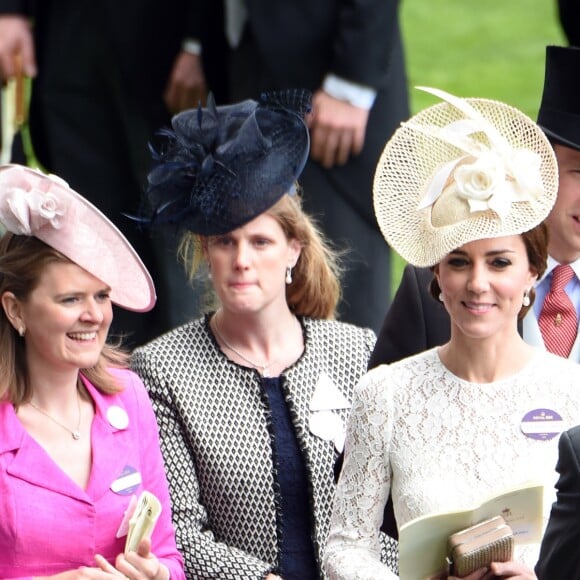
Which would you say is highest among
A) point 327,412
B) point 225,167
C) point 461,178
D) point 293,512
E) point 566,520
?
point 461,178

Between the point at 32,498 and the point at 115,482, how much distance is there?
232mm

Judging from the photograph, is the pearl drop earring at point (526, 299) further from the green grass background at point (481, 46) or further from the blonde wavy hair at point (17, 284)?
the green grass background at point (481, 46)

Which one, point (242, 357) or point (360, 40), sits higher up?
point (360, 40)

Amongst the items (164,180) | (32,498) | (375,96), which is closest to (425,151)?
(164,180)

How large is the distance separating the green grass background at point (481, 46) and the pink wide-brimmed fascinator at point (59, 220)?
28.5 feet

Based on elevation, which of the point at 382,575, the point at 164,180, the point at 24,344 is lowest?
the point at 382,575

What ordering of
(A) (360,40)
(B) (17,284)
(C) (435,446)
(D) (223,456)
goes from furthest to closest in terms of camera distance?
(A) (360,40) → (D) (223,456) → (B) (17,284) → (C) (435,446)

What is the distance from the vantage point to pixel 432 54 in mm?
15570

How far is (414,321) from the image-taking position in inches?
215

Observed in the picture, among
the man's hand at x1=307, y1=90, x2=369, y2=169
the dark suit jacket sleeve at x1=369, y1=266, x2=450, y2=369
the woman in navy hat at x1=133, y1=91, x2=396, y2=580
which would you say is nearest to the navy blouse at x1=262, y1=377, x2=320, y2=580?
the woman in navy hat at x1=133, y1=91, x2=396, y2=580

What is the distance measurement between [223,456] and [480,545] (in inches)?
48.2

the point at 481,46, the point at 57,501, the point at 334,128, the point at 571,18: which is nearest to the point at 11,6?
the point at 334,128

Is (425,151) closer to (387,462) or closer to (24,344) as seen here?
(387,462)

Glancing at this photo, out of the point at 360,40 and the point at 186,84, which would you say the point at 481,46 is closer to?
the point at 186,84
